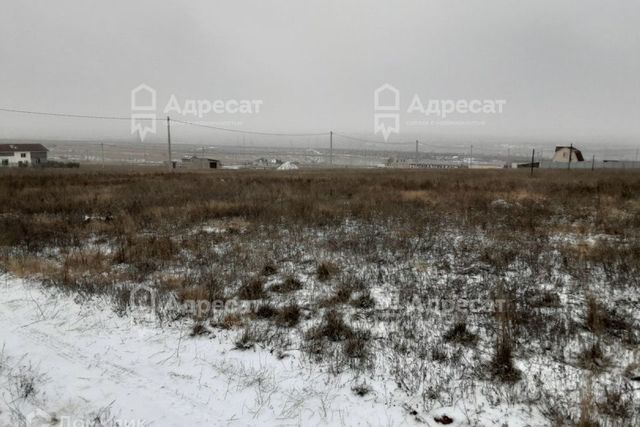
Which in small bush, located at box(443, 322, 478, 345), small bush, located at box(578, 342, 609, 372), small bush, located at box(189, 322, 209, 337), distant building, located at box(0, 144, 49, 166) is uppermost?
distant building, located at box(0, 144, 49, 166)

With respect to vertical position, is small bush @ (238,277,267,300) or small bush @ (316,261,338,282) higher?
small bush @ (316,261,338,282)

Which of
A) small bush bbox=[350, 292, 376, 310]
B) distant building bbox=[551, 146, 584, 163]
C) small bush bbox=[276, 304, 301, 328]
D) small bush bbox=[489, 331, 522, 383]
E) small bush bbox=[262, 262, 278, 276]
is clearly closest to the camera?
small bush bbox=[489, 331, 522, 383]

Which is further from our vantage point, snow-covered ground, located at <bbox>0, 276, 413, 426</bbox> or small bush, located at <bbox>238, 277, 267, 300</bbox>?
small bush, located at <bbox>238, 277, 267, 300</bbox>

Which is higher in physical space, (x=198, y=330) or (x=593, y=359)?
(x=593, y=359)

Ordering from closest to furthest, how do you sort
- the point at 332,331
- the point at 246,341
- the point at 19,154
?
the point at 246,341 → the point at 332,331 → the point at 19,154

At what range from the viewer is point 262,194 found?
55.1ft

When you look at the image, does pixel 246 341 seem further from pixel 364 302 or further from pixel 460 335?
pixel 460 335

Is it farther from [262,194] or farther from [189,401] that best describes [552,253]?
[262,194]

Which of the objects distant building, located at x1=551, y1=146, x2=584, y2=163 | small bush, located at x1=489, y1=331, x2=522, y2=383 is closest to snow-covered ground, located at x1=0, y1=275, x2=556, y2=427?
small bush, located at x1=489, y1=331, x2=522, y2=383

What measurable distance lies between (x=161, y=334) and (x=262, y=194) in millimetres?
12606

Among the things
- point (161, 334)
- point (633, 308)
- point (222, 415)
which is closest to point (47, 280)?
point (161, 334)

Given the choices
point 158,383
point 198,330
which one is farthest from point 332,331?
point 158,383

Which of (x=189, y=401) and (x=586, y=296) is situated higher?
(x=586, y=296)

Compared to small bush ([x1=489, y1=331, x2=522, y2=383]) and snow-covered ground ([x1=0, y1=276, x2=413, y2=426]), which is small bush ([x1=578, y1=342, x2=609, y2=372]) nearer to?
small bush ([x1=489, y1=331, x2=522, y2=383])
